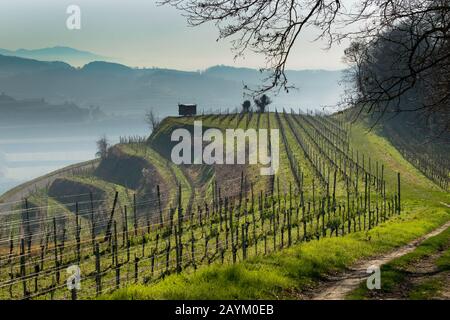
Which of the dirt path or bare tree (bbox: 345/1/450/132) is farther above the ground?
bare tree (bbox: 345/1/450/132)

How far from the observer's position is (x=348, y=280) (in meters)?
14.7

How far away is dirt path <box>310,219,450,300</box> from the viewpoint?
12797 millimetres

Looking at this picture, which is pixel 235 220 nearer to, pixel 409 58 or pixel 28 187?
pixel 409 58

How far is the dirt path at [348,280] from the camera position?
12.8 m

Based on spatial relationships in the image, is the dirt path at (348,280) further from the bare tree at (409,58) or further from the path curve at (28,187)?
the path curve at (28,187)

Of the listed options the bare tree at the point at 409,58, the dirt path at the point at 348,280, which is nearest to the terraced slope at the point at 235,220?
the dirt path at the point at 348,280

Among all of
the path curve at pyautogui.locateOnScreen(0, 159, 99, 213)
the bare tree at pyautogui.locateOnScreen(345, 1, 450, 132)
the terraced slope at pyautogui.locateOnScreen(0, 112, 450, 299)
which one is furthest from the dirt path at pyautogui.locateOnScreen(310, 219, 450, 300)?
A: the path curve at pyautogui.locateOnScreen(0, 159, 99, 213)

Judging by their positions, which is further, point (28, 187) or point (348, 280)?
point (28, 187)

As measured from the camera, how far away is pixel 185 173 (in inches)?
3501

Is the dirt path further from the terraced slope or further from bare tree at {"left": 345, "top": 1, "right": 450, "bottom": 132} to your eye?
bare tree at {"left": 345, "top": 1, "right": 450, "bottom": 132}

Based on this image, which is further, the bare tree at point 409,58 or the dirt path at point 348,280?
the bare tree at point 409,58

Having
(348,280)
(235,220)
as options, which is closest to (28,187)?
(235,220)
